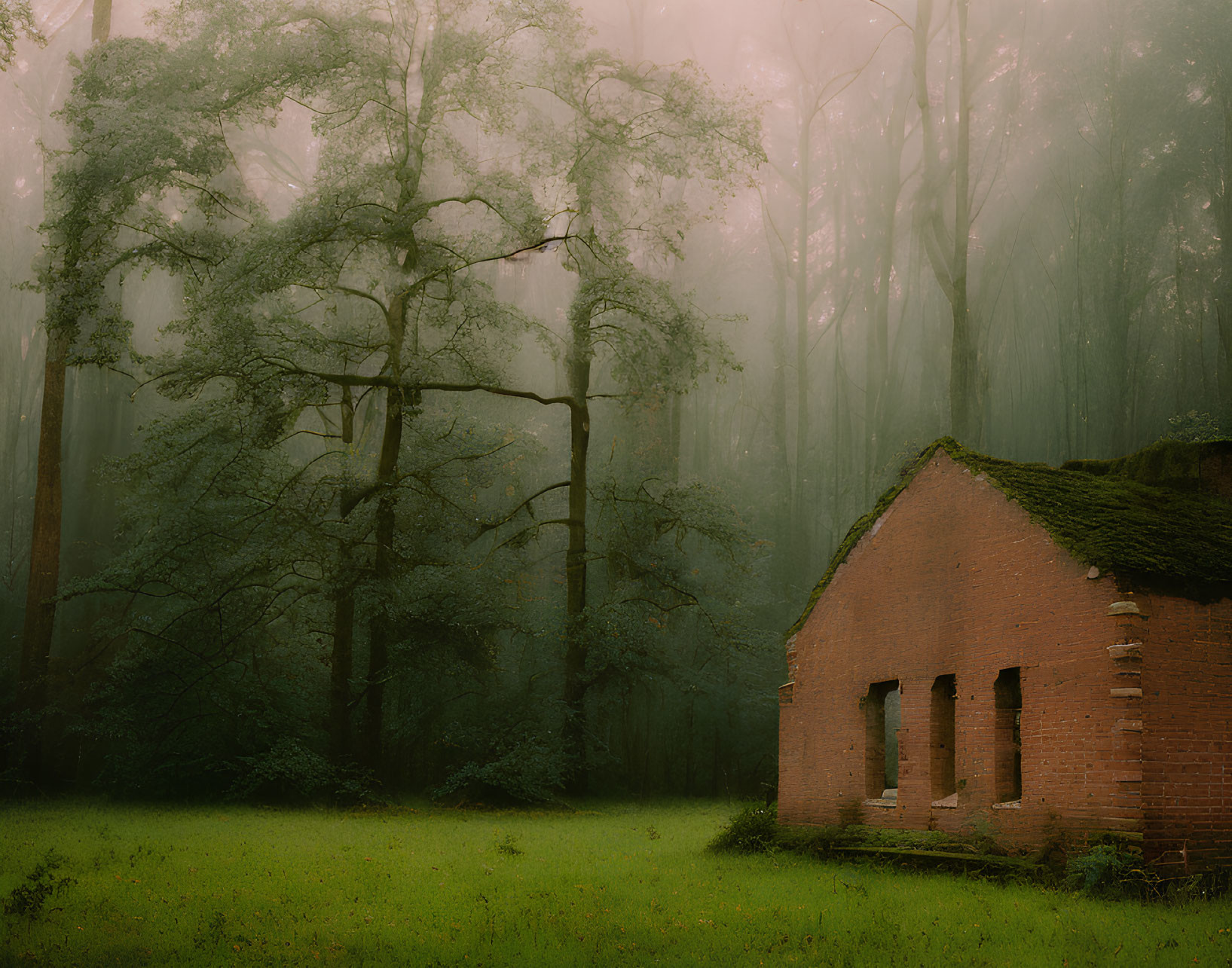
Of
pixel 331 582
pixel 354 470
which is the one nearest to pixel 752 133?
pixel 354 470

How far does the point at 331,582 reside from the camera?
80.8ft

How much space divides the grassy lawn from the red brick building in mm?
1133

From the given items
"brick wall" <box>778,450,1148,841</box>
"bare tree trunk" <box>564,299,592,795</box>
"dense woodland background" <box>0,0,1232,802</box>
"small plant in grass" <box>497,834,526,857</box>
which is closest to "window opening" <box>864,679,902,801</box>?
"brick wall" <box>778,450,1148,841</box>

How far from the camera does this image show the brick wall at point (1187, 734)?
1030 cm

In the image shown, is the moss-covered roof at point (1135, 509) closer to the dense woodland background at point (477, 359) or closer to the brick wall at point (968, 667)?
the brick wall at point (968, 667)

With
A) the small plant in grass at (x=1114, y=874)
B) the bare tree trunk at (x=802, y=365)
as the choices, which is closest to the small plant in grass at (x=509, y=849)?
the small plant in grass at (x=1114, y=874)

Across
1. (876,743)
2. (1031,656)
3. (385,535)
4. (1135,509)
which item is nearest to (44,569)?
(385,535)

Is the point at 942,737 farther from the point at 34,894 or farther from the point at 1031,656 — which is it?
the point at 34,894

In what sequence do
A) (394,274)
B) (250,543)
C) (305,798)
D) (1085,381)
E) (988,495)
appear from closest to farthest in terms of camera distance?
(988,495) → (305,798) → (250,543) → (394,274) → (1085,381)

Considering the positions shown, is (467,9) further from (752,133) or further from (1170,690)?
(1170,690)

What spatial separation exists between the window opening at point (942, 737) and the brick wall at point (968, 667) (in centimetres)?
7

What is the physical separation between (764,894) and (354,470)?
1716 cm

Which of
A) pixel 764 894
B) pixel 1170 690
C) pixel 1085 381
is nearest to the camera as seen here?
pixel 1170 690

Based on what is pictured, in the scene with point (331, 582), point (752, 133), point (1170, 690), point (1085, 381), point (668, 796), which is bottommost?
point (668, 796)
